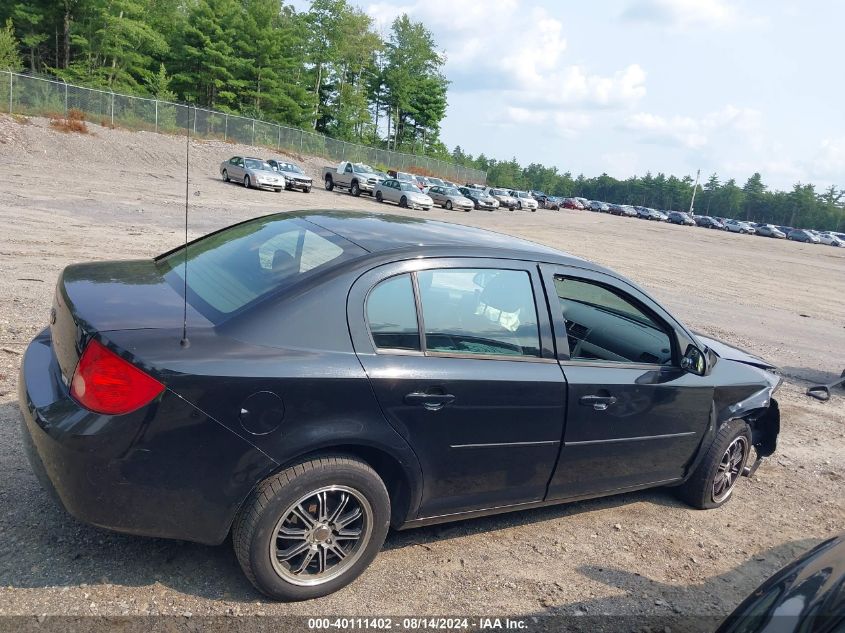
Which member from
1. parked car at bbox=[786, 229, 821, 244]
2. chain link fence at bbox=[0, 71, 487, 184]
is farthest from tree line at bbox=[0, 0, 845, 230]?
parked car at bbox=[786, 229, 821, 244]

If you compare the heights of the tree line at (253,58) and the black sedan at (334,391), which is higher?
the tree line at (253,58)

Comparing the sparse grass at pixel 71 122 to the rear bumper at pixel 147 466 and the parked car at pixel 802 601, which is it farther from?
the parked car at pixel 802 601

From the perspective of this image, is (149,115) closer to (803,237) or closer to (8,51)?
(8,51)

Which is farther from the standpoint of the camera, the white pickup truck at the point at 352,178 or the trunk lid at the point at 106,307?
the white pickup truck at the point at 352,178

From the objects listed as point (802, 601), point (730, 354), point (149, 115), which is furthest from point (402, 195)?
point (802, 601)

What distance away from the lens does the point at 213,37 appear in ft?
184

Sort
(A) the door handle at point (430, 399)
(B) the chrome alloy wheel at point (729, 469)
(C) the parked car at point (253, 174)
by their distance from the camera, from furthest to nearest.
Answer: (C) the parked car at point (253, 174), (B) the chrome alloy wheel at point (729, 469), (A) the door handle at point (430, 399)

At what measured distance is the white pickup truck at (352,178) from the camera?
39375mm

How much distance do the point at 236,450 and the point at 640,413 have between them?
2362mm

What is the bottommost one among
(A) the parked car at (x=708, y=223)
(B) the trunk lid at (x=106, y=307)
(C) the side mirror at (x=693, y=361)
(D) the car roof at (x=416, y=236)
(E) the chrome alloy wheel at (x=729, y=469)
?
(E) the chrome alloy wheel at (x=729, y=469)

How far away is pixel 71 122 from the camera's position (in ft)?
116

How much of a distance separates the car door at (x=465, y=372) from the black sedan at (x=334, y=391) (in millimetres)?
11

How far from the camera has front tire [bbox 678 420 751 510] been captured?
441 centimetres

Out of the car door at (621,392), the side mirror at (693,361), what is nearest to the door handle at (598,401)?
the car door at (621,392)
